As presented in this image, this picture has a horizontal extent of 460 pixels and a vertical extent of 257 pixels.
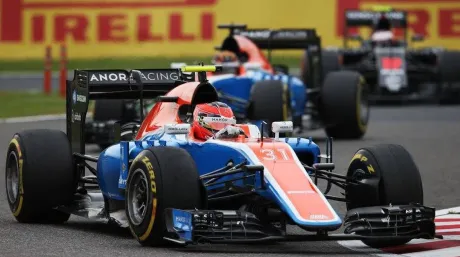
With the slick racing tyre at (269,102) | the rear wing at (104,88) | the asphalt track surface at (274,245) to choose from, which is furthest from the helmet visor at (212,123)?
the slick racing tyre at (269,102)

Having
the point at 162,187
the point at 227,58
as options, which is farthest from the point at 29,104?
the point at 162,187

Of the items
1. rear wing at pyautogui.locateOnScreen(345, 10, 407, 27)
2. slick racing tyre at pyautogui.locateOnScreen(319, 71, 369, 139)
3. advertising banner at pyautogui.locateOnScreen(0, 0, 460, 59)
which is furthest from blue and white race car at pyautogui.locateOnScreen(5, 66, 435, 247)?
advertising banner at pyautogui.locateOnScreen(0, 0, 460, 59)

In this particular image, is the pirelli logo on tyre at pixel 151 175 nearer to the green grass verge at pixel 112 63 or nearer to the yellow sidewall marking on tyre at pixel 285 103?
the yellow sidewall marking on tyre at pixel 285 103

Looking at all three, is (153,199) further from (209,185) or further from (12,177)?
(12,177)

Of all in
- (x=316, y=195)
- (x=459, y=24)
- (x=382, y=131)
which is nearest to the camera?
(x=316, y=195)

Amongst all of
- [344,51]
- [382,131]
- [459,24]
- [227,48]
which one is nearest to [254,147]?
[227,48]

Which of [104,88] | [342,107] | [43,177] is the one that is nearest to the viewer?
[43,177]

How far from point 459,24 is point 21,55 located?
1164cm

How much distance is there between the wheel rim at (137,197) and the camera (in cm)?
1096

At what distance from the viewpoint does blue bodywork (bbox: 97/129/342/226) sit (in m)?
11.1

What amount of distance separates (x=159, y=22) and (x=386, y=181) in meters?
27.0

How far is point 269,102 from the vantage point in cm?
2089

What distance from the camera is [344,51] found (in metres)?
32.3

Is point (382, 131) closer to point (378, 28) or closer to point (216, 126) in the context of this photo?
point (378, 28)
